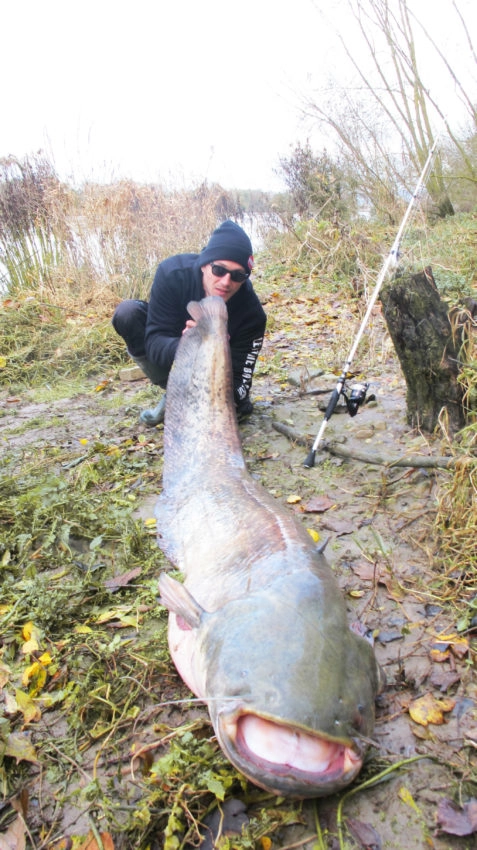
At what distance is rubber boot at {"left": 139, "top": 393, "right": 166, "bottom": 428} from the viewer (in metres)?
4.39

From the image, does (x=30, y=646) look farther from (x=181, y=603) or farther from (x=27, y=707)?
(x=181, y=603)

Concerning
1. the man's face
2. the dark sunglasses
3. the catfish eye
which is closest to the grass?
the catfish eye

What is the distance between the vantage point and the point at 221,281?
3.69 meters

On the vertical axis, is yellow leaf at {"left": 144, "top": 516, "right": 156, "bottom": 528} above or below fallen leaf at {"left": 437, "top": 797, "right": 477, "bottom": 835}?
above

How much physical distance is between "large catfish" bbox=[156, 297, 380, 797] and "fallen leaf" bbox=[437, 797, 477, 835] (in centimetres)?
29

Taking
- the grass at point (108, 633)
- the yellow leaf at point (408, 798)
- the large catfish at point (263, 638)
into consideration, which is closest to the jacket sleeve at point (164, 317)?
the grass at point (108, 633)

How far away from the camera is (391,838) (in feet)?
4.56

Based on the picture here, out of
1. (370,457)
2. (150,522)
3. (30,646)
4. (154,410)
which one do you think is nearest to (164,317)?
(154,410)

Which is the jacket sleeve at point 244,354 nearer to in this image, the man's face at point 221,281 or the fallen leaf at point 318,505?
the man's face at point 221,281

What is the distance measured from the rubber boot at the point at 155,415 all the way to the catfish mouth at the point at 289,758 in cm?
320

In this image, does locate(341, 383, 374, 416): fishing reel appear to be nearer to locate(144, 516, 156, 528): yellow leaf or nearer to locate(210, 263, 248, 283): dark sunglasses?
locate(210, 263, 248, 283): dark sunglasses

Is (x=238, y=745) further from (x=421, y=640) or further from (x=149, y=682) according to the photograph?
(x=421, y=640)

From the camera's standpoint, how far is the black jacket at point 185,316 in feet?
12.9

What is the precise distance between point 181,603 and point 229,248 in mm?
2551
